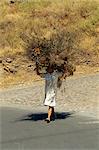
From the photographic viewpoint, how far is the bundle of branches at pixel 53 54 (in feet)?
45.8

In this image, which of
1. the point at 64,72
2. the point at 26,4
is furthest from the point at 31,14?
the point at 64,72

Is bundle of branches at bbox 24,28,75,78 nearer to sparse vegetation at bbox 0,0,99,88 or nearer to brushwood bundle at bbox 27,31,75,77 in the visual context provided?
brushwood bundle at bbox 27,31,75,77

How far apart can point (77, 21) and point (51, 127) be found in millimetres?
23785

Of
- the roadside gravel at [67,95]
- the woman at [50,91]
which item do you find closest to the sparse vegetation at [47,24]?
the roadside gravel at [67,95]

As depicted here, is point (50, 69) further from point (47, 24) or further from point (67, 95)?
point (47, 24)

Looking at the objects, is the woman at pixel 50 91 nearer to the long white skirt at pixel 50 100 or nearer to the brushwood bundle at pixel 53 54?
the long white skirt at pixel 50 100

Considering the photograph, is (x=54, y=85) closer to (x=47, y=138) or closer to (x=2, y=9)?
(x=47, y=138)

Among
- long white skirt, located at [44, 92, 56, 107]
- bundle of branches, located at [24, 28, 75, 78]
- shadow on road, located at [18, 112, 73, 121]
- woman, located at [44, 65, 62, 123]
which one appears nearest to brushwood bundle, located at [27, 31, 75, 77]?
bundle of branches, located at [24, 28, 75, 78]

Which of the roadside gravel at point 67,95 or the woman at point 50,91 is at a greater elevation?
the woman at point 50,91

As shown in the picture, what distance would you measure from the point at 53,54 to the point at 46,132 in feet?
10.1

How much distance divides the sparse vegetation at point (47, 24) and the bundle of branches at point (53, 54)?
10717 millimetres

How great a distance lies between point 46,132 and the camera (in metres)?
11.7

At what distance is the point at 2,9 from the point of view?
38969 mm

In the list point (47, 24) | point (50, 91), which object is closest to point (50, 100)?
point (50, 91)
